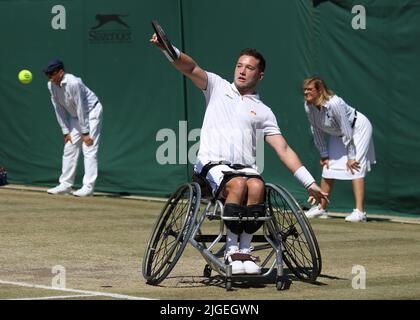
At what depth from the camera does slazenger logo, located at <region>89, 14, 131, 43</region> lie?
17.5 m

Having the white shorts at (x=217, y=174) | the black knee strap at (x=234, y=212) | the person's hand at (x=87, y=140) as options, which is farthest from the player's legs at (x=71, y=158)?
the black knee strap at (x=234, y=212)

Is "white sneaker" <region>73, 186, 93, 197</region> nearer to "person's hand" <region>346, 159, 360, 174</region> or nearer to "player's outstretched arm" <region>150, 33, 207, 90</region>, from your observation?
"person's hand" <region>346, 159, 360, 174</region>

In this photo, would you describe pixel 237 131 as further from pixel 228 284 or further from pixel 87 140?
pixel 87 140

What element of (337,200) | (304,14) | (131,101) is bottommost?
(337,200)

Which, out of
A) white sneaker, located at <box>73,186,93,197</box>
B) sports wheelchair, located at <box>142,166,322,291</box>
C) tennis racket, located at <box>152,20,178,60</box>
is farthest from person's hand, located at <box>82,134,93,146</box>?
tennis racket, located at <box>152,20,178,60</box>

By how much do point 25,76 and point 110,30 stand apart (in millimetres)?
1572

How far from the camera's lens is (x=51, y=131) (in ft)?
61.2

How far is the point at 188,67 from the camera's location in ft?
29.7

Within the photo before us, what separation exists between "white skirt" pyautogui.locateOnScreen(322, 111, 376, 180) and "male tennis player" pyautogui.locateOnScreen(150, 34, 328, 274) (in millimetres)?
5019

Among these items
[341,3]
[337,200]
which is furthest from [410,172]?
[341,3]

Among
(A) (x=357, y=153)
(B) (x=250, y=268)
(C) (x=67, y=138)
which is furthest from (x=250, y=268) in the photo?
(C) (x=67, y=138)

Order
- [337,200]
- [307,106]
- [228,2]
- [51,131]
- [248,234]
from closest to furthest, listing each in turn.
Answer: [248,234] < [307,106] < [337,200] < [228,2] < [51,131]

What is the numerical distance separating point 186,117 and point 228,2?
65.9 inches

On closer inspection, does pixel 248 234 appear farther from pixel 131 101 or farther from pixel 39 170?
pixel 39 170
